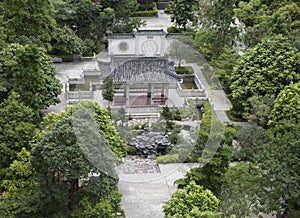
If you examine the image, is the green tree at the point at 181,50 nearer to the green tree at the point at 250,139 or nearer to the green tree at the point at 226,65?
the green tree at the point at 226,65

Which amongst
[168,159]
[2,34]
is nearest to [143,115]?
[168,159]

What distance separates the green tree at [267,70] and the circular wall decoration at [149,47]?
32.3 ft

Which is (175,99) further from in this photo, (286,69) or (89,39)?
(89,39)

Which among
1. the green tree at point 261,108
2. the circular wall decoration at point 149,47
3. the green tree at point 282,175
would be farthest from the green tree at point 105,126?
the circular wall decoration at point 149,47

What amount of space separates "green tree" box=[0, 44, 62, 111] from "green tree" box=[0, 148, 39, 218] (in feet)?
12.4

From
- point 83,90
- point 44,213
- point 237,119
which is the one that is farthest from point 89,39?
point 44,213

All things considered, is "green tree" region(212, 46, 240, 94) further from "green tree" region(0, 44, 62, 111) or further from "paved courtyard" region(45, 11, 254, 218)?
"green tree" region(0, 44, 62, 111)

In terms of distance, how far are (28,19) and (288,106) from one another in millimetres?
13944

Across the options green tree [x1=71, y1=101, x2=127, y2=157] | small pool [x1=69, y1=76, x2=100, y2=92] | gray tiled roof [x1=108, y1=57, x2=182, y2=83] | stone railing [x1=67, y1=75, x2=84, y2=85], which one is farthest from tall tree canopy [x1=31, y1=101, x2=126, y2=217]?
stone railing [x1=67, y1=75, x2=84, y2=85]

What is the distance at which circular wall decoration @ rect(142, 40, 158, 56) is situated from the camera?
112 feet

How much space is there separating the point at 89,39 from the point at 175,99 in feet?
30.4

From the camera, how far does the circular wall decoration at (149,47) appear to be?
112ft

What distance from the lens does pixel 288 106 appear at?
845 inches

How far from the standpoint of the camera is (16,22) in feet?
89.3
